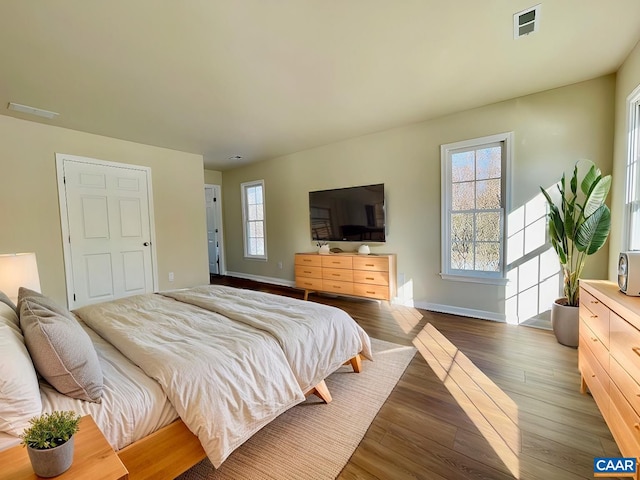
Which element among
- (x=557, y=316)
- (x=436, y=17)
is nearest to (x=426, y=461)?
(x=557, y=316)

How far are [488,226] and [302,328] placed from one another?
9.01 feet

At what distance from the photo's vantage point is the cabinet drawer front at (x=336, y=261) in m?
4.08

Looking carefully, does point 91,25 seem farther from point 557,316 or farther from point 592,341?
point 557,316

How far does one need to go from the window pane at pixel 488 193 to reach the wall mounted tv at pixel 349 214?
1198mm

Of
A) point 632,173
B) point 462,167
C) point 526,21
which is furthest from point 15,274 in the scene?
point 632,173

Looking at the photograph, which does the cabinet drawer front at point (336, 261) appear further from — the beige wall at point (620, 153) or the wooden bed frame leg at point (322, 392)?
the beige wall at point (620, 153)

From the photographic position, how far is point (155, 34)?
6.25ft

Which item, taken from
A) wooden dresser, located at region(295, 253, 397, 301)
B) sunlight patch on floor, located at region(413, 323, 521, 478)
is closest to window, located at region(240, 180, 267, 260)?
wooden dresser, located at region(295, 253, 397, 301)

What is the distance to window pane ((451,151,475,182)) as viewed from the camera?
3420 millimetres

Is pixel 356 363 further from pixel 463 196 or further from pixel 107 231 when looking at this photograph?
pixel 107 231

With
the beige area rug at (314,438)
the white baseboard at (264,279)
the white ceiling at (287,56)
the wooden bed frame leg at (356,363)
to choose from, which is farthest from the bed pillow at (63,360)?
the white baseboard at (264,279)

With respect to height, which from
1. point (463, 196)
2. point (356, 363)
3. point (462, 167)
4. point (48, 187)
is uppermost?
point (462, 167)

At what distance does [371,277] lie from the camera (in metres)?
3.87

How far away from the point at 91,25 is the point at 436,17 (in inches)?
87.6
